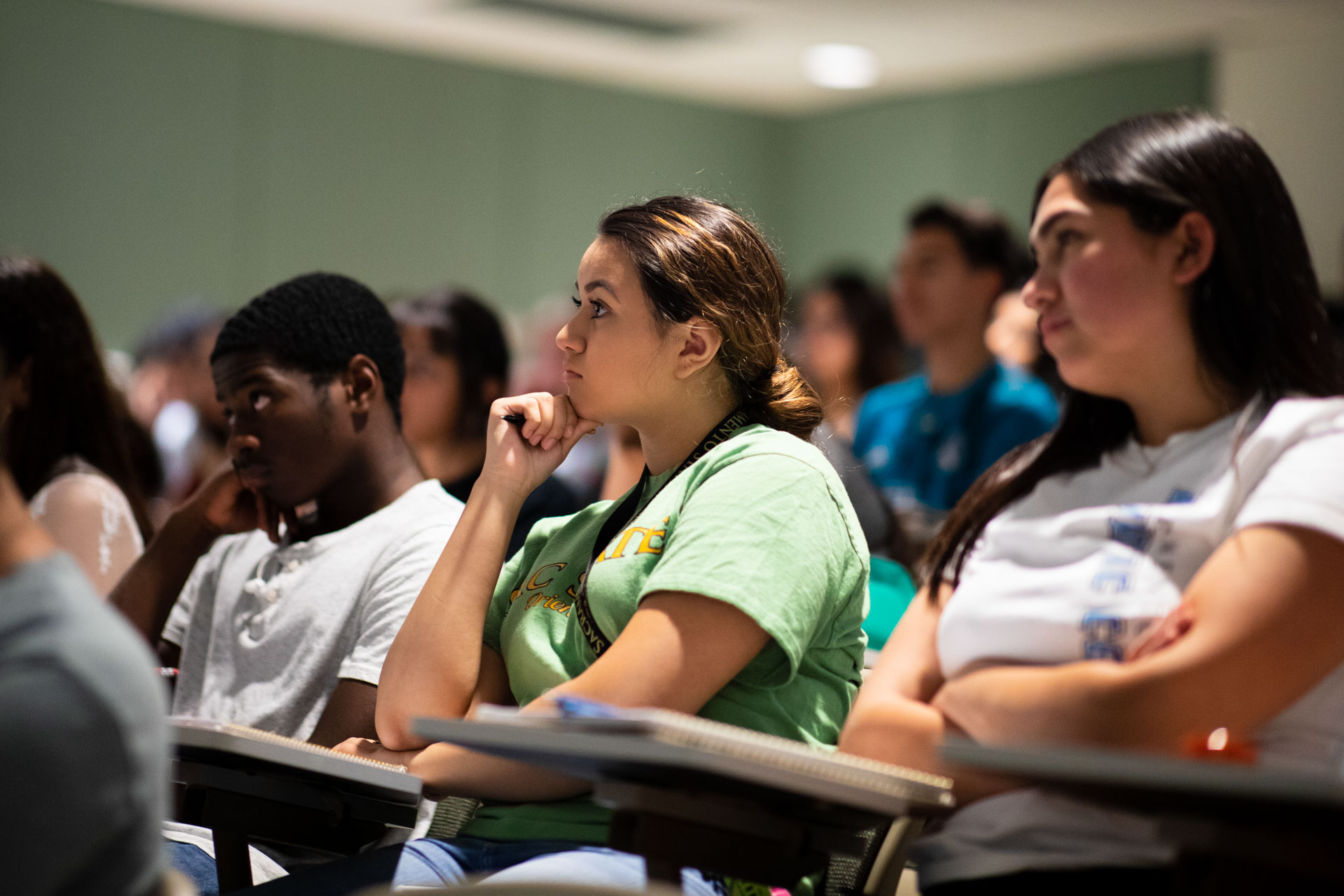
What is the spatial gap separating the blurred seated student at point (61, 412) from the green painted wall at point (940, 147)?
4497 mm

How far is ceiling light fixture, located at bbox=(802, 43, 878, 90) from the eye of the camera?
6.42 m

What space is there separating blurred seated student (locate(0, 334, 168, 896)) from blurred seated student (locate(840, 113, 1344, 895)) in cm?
68

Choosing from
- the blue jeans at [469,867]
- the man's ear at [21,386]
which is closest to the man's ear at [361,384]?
the blue jeans at [469,867]

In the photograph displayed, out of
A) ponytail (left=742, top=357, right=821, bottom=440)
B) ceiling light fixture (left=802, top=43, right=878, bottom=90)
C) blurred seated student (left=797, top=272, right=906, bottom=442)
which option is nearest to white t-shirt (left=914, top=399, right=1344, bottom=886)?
ponytail (left=742, top=357, right=821, bottom=440)

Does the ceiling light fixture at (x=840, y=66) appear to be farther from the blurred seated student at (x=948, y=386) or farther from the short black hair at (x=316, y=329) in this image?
the short black hair at (x=316, y=329)

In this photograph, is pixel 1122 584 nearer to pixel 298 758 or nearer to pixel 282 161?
pixel 298 758

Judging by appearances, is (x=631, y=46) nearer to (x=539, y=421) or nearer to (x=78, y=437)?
(x=78, y=437)

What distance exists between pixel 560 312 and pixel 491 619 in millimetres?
4721

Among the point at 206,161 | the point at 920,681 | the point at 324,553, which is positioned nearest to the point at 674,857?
the point at 920,681

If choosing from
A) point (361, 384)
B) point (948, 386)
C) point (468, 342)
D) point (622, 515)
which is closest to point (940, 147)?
point (948, 386)

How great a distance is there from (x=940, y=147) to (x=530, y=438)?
5.76 m

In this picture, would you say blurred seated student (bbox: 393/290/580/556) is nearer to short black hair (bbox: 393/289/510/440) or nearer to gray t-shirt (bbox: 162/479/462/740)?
short black hair (bbox: 393/289/510/440)

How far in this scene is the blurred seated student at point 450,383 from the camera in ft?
10.0

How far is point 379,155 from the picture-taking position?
21.7 feet
